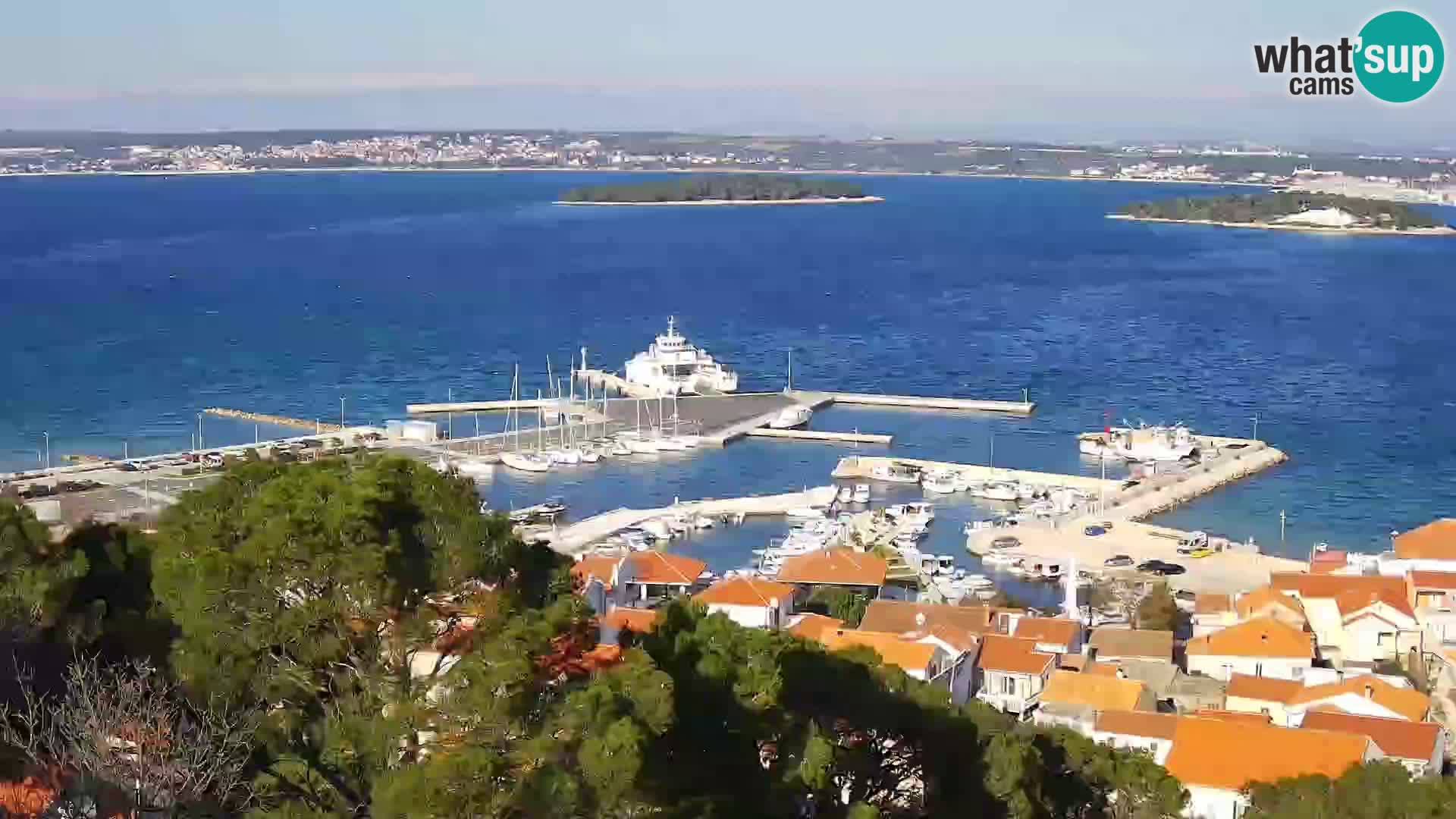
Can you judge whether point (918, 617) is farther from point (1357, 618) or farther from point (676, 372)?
point (676, 372)

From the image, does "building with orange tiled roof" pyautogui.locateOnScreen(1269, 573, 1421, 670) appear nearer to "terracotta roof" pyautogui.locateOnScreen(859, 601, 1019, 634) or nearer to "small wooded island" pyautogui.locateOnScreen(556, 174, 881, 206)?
"terracotta roof" pyautogui.locateOnScreen(859, 601, 1019, 634)

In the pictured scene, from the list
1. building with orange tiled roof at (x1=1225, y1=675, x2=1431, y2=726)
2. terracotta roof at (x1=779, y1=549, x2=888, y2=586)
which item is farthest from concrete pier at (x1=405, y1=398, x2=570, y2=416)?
building with orange tiled roof at (x1=1225, y1=675, x2=1431, y2=726)

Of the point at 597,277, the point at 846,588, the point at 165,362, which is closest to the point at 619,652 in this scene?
the point at 846,588

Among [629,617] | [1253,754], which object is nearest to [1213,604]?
[1253,754]

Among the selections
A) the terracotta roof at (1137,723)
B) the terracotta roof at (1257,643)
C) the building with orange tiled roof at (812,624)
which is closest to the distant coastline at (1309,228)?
the terracotta roof at (1257,643)

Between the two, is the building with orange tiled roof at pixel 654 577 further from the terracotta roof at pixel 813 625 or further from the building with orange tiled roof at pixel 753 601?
the terracotta roof at pixel 813 625

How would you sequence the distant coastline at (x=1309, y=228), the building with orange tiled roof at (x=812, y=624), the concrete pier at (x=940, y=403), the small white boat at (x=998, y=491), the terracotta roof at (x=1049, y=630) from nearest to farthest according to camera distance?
the building with orange tiled roof at (x=812, y=624), the terracotta roof at (x=1049, y=630), the small white boat at (x=998, y=491), the concrete pier at (x=940, y=403), the distant coastline at (x=1309, y=228)
